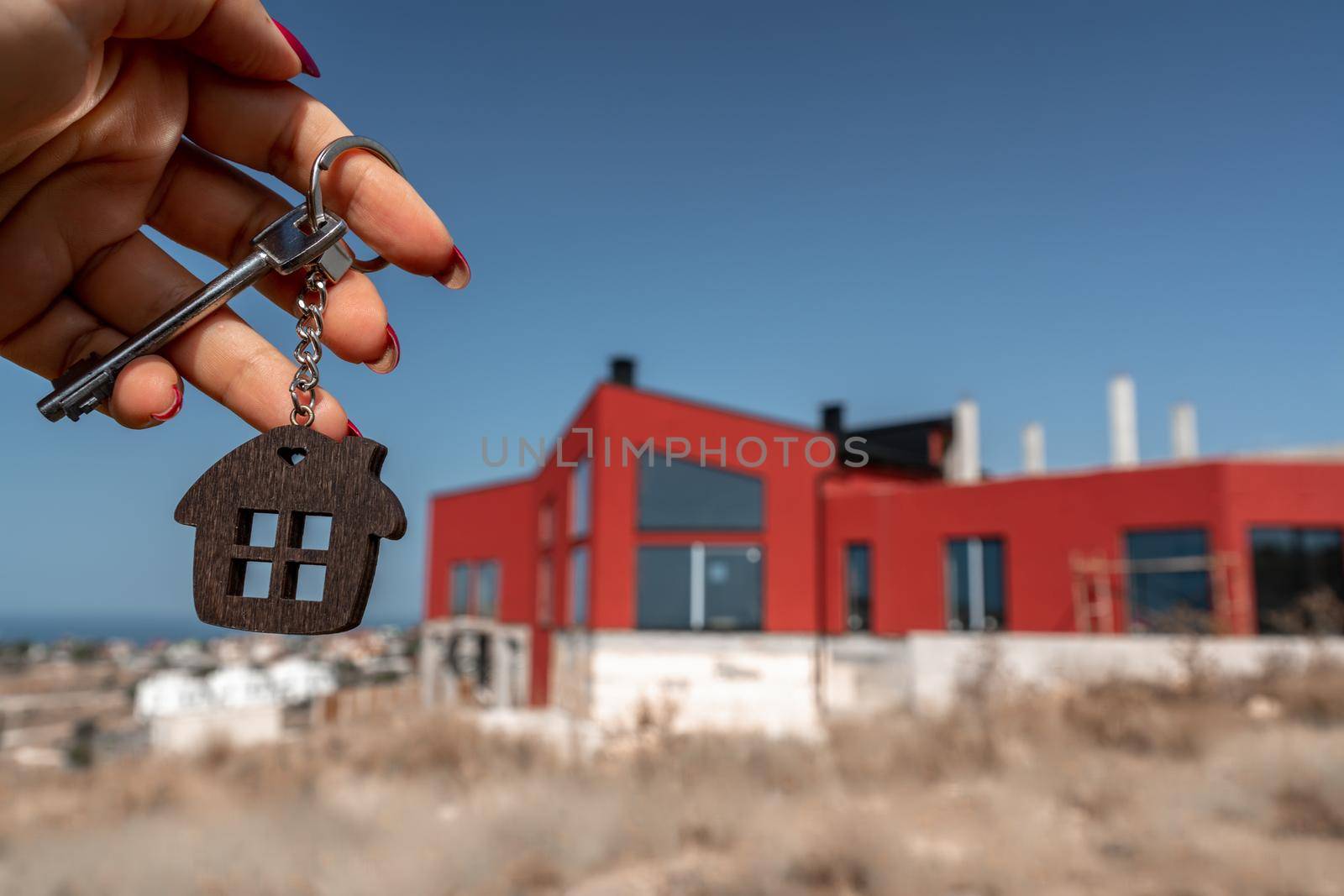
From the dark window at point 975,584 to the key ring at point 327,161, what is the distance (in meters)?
15.6

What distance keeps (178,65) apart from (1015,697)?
1289cm

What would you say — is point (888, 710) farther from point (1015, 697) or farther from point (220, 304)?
point (220, 304)

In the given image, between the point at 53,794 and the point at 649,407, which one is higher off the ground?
the point at 649,407

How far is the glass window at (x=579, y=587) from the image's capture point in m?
16.1

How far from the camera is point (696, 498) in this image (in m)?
15.8

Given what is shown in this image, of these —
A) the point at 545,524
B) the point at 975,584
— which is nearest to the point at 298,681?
the point at 545,524

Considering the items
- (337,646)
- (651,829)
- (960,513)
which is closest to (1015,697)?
(960,513)

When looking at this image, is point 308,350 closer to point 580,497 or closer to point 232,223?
point 232,223

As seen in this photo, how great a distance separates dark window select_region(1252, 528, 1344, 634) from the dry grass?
2124 millimetres

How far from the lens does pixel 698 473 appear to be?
15.9 metres

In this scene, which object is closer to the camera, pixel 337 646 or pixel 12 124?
pixel 12 124

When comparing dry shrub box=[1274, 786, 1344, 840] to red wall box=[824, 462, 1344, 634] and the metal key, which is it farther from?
the metal key

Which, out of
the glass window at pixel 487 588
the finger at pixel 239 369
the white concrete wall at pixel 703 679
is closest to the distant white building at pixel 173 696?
the glass window at pixel 487 588

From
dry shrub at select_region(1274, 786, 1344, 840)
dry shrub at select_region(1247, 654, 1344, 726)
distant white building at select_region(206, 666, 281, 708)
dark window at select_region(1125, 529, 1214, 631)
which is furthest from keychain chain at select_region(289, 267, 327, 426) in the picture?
distant white building at select_region(206, 666, 281, 708)
